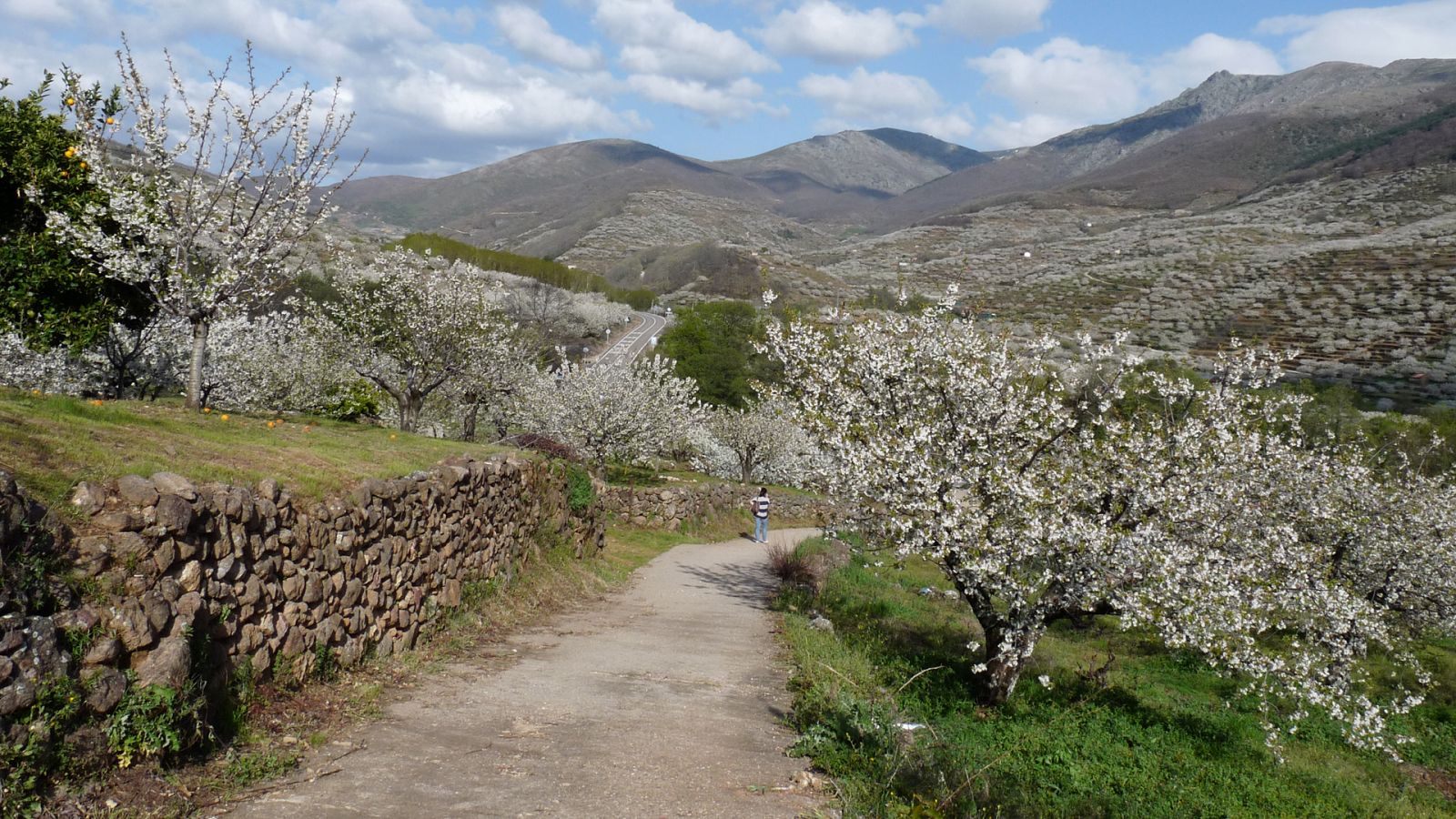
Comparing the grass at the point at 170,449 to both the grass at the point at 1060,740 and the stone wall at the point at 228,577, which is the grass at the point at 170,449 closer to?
the stone wall at the point at 228,577

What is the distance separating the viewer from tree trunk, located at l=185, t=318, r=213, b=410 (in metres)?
11.0

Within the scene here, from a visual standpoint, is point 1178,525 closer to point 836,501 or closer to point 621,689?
point 836,501

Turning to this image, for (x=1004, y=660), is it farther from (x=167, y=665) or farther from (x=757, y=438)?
(x=757, y=438)

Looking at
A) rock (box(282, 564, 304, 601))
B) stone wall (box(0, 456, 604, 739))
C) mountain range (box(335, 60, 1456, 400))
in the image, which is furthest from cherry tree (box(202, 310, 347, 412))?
mountain range (box(335, 60, 1456, 400))

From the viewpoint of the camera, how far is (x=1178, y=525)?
9.93 meters

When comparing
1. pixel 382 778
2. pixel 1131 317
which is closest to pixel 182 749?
pixel 382 778

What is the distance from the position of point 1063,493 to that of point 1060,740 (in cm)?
289

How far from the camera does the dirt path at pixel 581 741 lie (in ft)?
18.3

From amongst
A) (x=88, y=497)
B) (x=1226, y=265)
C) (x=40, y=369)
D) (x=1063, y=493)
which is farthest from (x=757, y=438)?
(x=1226, y=265)

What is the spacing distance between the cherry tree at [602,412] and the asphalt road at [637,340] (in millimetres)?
18573

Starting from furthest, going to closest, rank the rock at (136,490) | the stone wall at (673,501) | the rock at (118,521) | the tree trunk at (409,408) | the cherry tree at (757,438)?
the cherry tree at (757,438) < the stone wall at (673,501) < the tree trunk at (409,408) < the rock at (136,490) < the rock at (118,521)

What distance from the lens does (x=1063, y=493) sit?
9.99 meters

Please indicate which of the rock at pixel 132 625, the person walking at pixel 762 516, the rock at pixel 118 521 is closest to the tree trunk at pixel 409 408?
the person walking at pixel 762 516

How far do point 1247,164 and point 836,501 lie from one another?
23275 cm
